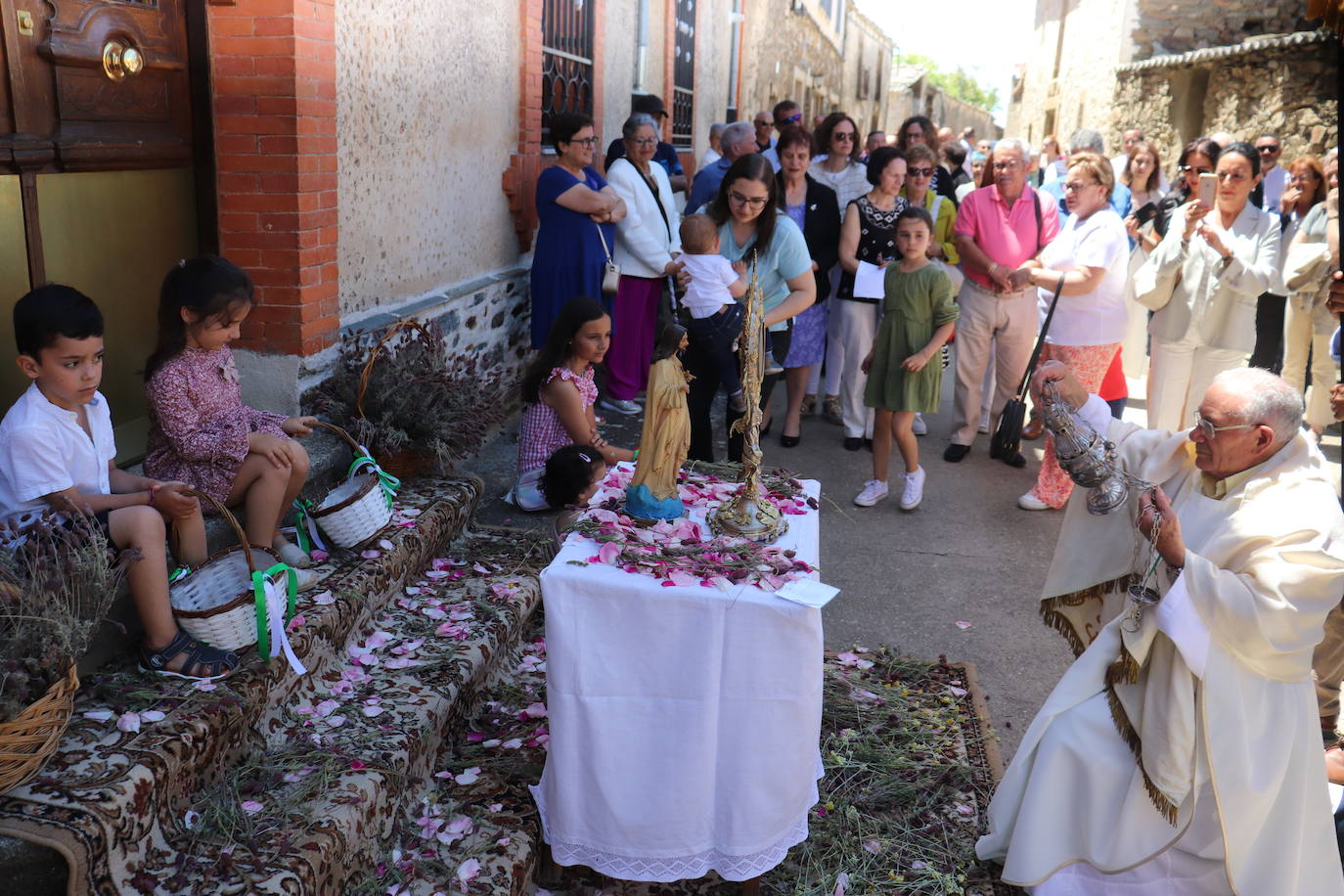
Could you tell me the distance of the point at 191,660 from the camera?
2938 millimetres

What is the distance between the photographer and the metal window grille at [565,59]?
7.97m

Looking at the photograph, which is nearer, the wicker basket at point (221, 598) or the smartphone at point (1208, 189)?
the wicker basket at point (221, 598)

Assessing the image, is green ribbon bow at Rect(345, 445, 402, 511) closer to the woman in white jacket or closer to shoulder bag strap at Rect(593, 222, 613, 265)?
shoulder bag strap at Rect(593, 222, 613, 265)

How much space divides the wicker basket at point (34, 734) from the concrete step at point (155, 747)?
0.30 ft

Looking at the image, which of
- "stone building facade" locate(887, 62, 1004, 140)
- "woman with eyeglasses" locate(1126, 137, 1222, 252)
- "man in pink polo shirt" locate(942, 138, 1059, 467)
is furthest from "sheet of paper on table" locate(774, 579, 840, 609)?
"stone building facade" locate(887, 62, 1004, 140)

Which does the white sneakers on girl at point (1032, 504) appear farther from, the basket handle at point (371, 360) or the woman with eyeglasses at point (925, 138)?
the basket handle at point (371, 360)

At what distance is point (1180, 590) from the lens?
276cm

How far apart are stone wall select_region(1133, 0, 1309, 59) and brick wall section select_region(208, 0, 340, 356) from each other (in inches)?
741

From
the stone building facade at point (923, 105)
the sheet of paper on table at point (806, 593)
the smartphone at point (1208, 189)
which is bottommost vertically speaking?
the sheet of paper on table at point (806, 593)

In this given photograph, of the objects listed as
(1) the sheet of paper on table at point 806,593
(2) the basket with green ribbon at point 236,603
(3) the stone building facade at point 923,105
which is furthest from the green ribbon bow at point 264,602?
(3) the stone building facade at point 923,105

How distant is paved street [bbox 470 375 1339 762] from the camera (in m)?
4.45

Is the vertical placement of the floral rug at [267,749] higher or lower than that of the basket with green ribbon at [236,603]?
lower

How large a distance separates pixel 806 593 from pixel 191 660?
5.50ft

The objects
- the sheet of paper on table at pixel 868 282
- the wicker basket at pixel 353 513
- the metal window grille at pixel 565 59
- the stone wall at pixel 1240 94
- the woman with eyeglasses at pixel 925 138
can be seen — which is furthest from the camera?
the stone wall at pixel 1240 94
